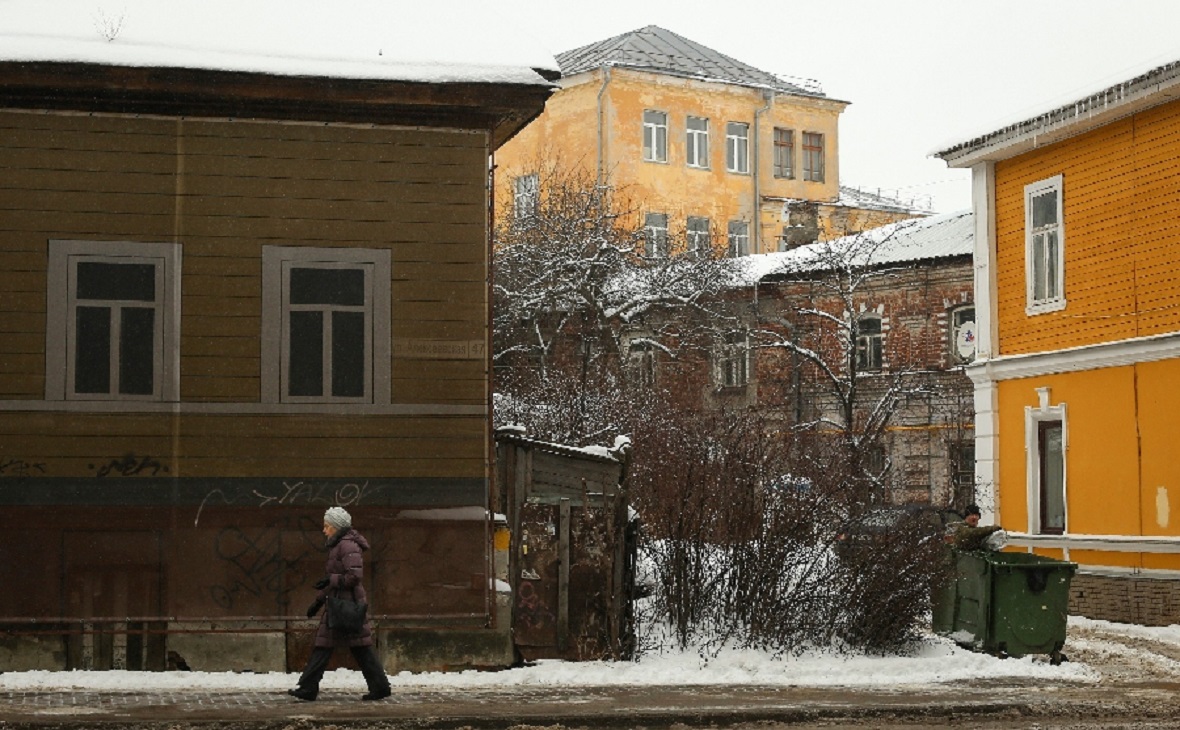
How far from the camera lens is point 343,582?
1453 centimetres

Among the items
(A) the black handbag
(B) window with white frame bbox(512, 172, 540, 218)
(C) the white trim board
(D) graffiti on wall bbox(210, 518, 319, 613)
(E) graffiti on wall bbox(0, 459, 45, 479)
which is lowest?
(A) the black handbag

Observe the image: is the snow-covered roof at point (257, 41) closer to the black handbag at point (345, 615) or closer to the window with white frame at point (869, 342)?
the black handbag at point (345, 615)

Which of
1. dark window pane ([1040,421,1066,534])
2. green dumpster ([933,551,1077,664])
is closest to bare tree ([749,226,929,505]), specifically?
dark window pane ([1040,421,1066,534])

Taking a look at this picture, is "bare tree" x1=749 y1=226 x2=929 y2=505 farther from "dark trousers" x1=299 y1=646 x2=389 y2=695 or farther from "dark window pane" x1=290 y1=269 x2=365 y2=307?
"dark trousers" x1=299 y1=646 x2=389 y2=695

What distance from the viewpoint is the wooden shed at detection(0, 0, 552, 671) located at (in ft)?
53.6

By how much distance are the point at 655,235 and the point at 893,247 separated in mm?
10325

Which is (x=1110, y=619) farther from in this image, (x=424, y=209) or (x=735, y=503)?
(x=424, y=209)

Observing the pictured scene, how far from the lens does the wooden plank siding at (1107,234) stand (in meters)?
23.1

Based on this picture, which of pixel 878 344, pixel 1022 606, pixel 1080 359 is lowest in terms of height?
pixel 1022 606

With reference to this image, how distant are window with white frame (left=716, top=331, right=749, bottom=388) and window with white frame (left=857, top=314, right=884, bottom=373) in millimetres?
2860

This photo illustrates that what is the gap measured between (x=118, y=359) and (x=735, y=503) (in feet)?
19.9

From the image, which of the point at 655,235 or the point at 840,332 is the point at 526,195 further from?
the point at 840,332

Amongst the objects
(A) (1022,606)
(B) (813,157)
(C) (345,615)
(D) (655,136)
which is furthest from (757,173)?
(C) (345,615)

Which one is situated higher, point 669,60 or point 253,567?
point 669,60
